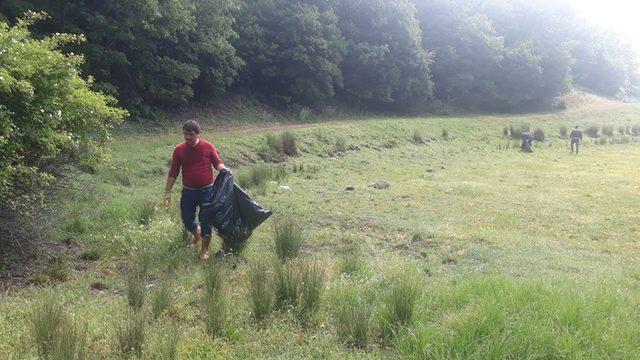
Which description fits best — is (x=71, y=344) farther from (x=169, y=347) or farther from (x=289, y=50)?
(x=289, y=50)

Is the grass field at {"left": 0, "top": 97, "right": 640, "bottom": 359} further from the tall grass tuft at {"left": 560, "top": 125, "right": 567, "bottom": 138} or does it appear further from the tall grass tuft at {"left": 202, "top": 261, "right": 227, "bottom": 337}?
the tall grass tuft at {"left": 560, "top": 125, "right": 567, "bottom": 138}

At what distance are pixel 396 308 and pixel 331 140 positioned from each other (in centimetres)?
1925

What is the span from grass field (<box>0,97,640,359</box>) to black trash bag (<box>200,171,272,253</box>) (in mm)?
314

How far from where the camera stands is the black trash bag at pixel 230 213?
721cm

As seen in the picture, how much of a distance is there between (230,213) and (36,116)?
8.93 ft

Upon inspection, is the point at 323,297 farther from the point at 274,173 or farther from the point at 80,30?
the point at 80,30

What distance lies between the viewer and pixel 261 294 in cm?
507

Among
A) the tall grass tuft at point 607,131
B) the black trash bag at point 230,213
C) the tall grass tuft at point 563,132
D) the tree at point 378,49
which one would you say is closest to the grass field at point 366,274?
the black trash bag at point 230,213

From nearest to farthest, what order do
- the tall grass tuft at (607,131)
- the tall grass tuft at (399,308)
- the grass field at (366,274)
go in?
the grass field at (366,274), the tall grass tuft at (399,308), the tall grass tuft at (607,131)

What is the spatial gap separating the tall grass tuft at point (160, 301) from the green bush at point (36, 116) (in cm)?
226

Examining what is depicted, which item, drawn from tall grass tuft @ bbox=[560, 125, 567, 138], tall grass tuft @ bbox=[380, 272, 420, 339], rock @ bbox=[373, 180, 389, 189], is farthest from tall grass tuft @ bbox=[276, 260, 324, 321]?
tall grass tuft @ bbox=[560, 125, 567, 138]

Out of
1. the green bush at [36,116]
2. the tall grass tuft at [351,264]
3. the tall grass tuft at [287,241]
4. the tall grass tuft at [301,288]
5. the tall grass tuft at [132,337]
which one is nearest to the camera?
the tall grass tuft at [132,337]

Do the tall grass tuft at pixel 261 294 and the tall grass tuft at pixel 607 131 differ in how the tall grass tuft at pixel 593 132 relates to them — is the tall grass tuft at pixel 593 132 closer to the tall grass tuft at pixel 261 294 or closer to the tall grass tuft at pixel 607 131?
the tall grass tuft at pixel 607 131

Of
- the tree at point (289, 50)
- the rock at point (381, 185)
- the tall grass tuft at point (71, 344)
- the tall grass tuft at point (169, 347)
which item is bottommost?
the rock at point (381, 185)
